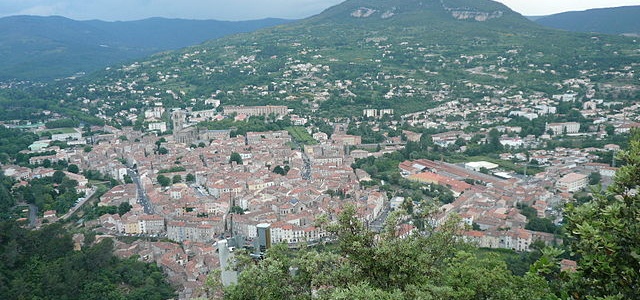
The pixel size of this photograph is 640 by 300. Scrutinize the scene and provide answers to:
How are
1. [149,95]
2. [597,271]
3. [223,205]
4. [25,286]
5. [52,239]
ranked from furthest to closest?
[149,95] → [223,205] → [52,239] → [25,286] → [597,271]

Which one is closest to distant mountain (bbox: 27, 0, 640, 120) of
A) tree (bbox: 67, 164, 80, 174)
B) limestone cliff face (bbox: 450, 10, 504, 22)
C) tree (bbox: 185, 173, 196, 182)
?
limestone cliff face (bbox: 450, 10, 504, 22)

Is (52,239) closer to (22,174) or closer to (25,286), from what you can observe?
(25,286)

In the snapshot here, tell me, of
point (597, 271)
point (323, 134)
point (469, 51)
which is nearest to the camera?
point (597, 271)

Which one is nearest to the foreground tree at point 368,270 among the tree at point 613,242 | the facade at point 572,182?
the tree at point 613,242

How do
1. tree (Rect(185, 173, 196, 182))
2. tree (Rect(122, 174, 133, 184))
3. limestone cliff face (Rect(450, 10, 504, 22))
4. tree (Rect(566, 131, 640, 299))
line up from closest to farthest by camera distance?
tree (Rect(566, 131, 640, 299)), tree (Rect(122, 174, 133, 184)), tree (Rect(185, 173, 196, 182)), limestone cliff face (Rect(450, 10, 504, 22))

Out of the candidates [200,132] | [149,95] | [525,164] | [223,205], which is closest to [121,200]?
[223,205]

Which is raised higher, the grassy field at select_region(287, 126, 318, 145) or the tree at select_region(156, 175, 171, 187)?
the grassy field at select_region(287, 126, 318, 145)

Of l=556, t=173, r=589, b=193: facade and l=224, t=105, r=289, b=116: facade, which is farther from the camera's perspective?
l=224, t=105, r=289, b=116: facade

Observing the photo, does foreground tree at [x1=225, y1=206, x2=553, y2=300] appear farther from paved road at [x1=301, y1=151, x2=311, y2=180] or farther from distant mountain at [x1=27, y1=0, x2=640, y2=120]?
distant mountain at [x1=27, y1=0, x2=640, y2=120]
